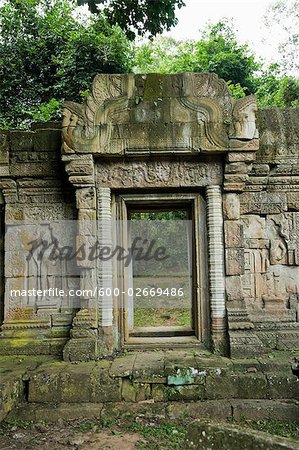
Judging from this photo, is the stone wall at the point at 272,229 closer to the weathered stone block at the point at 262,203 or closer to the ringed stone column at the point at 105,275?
the weathered stone block at the point at 262,203

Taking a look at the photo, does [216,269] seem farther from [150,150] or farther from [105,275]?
[150,150]

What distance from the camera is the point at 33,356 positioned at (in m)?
5.86

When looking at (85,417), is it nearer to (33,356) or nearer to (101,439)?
(101,439)

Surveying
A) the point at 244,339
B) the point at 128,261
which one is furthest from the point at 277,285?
the point at 128,261

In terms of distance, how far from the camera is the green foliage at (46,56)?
52.7ft

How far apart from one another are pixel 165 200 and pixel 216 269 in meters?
1.30

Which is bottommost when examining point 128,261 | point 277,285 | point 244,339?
point 244,339

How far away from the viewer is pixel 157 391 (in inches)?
194

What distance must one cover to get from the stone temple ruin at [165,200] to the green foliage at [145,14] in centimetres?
69

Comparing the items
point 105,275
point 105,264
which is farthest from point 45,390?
point 105,264

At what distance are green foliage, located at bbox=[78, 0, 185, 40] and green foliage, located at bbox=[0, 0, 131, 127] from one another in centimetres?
1069

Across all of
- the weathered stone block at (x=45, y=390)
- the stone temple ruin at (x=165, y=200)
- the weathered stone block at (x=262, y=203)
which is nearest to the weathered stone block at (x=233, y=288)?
the stone temple ruin at (x=165, y=200)

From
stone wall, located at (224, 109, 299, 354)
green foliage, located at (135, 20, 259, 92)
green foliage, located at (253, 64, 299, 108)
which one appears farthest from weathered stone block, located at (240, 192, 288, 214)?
green foliage, located at (135, 20, 259, 92)

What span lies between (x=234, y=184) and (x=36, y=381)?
3738 mm
